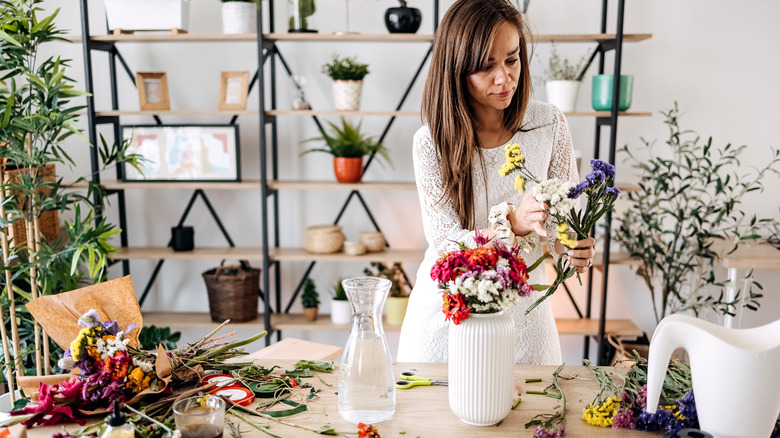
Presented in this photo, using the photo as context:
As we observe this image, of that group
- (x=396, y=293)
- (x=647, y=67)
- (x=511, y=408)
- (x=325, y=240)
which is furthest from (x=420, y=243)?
(x=511, y=408)

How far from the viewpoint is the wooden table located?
45.3 inches

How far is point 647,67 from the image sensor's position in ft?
10.5

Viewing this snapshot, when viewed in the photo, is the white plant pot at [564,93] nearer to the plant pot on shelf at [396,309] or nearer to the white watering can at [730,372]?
the plant pot on shelf at [396,309]

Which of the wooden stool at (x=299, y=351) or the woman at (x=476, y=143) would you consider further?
the wooden stool at (x=299, y=351)

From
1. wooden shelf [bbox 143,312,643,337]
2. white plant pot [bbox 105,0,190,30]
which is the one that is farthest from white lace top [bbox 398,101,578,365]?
white plant pot [bbox 105,0,190,30]

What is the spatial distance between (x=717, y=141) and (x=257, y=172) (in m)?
2.50

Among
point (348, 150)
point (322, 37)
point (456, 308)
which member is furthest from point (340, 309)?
point (456, 308)

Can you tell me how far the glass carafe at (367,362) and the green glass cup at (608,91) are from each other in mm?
2155

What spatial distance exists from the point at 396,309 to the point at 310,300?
49 cm

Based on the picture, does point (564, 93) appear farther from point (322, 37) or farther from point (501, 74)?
point (501, 74)

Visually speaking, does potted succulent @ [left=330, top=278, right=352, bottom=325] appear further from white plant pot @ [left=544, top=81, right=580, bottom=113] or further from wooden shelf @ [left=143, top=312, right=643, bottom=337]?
white plant pot @ [left=544, top=81, right=580, bottom=113]

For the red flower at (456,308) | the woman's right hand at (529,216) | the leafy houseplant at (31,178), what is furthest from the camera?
the leafy houseplant at (31,178)

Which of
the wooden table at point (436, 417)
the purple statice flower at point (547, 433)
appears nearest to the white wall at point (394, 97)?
the wooden table at point (436, 417)

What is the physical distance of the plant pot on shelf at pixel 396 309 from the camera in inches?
125
